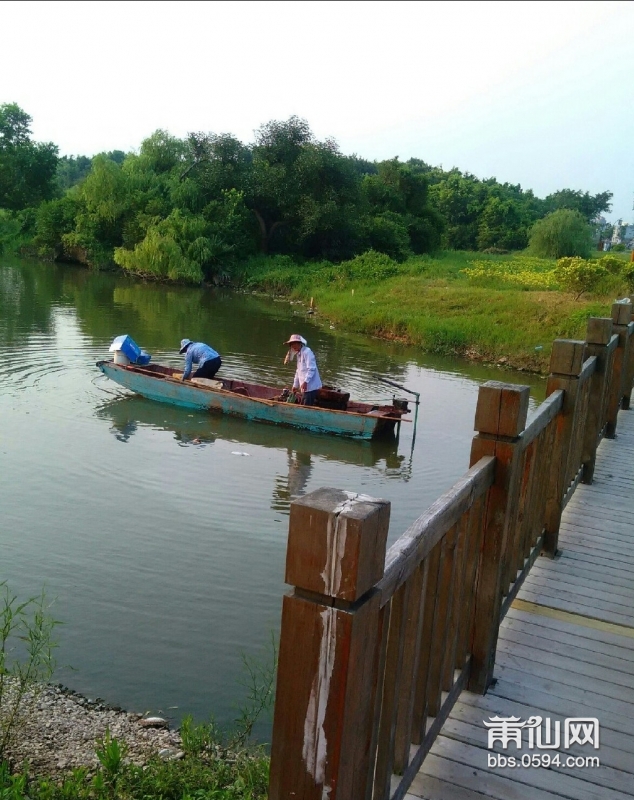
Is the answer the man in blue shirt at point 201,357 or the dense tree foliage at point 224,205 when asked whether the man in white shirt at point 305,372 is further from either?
the dense tree foliage at point 224,205

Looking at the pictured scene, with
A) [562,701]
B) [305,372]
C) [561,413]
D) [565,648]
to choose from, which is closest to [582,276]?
[305,372]

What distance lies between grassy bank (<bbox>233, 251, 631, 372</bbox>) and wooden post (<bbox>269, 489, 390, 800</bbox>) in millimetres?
19244

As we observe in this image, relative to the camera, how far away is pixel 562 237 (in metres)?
42.0

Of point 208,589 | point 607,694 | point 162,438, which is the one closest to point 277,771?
point 607,694

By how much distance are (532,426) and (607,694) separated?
3.70 ft

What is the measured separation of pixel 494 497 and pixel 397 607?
0.98m

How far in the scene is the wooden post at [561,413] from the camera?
13.2 ft

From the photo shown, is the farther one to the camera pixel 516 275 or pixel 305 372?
pixel 516 275

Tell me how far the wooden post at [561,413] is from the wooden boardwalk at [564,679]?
1.03 feet

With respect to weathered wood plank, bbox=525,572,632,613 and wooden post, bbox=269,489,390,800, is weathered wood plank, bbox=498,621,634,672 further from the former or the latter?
wooden post, bbox=269,489,390,800

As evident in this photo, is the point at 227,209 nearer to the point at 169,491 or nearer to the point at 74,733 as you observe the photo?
the point at 169,491

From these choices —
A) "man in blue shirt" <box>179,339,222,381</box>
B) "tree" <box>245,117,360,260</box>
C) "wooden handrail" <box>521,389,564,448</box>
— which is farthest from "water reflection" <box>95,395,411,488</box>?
"tree" <box>245,117,360,260</box>

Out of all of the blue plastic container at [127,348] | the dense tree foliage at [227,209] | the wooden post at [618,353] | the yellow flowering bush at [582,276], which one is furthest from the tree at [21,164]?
the wooden post at [618,353]

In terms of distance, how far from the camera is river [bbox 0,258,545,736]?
19.2ft
